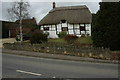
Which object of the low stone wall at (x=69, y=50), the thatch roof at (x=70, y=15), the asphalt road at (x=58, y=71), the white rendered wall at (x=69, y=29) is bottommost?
the asphalt road at (x=58, y=71)

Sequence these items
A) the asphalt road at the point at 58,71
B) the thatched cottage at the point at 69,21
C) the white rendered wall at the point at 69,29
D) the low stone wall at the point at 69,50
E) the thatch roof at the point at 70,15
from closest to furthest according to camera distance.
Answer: the asphalt road at the point at 58,71
the low stone wall at the point at 69,50
the white rendered wall at the point at 69,29
the thatched cottage at the point at 69,21
the thatch roof at the point at 70,15

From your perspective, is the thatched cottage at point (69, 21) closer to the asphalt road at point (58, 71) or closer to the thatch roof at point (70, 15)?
the thatch roof at point (70, 15)

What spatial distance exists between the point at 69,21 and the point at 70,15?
1903mm

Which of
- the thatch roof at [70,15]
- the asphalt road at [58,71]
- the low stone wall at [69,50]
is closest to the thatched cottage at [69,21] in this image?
the thatch roof at [70,15]

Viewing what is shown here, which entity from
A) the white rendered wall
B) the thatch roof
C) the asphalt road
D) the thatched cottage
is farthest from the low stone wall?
the thatch roof

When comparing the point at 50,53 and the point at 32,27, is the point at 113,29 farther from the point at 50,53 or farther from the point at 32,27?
the point at 32,27

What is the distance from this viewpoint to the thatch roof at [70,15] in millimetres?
38928

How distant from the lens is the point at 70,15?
132 ft

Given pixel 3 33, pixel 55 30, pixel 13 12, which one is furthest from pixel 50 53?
pixel 3 33

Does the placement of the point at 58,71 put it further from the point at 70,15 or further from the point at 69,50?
the point at 70,15

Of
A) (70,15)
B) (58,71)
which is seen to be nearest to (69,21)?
(70,15)

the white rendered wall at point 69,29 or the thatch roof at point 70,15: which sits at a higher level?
the thatch roof at point 70,15

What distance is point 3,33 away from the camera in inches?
2077

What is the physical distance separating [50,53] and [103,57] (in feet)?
20.6
